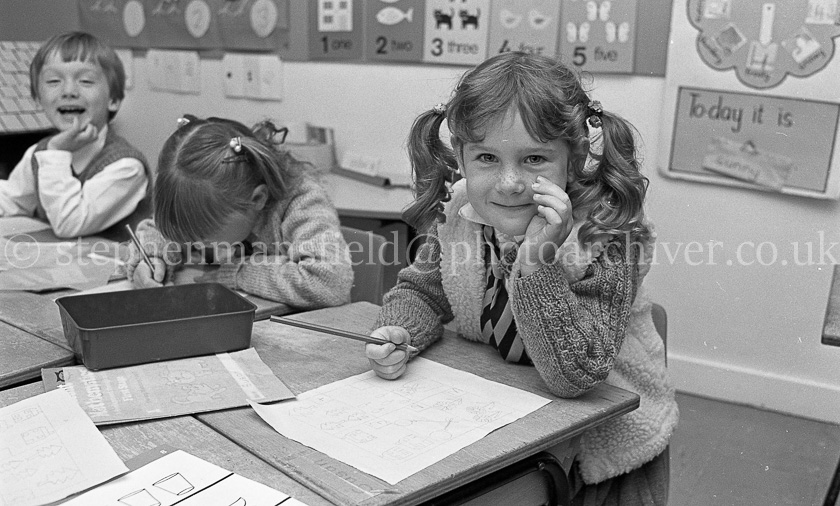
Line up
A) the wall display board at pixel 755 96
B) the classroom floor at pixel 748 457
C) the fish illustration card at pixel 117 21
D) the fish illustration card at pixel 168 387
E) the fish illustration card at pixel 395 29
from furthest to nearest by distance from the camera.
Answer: the fish illustration card at pixel 117 21
the fish illustration card at pixel 395 29
the wall display board at pixel 755 96
the classroom floor at pixel 748 457
the fish illustration card at pixel 168 387

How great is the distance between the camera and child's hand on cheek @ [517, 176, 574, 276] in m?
1.00

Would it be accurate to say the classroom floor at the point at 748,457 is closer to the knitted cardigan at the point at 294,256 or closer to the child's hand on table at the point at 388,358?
the knitted cardigan at the point at 294,256

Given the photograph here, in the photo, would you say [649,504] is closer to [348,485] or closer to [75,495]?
[348,485]

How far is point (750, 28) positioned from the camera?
230 cm

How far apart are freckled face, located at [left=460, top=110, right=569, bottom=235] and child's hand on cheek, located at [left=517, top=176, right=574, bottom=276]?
2cm

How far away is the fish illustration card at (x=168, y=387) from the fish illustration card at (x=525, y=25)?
1.71 meters

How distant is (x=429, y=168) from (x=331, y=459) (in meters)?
0.52

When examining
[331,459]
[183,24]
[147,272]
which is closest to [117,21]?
[183,24]

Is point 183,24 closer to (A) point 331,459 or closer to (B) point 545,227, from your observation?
(B) point 545,227

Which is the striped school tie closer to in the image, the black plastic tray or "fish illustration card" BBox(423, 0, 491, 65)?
→ the black plastic tray

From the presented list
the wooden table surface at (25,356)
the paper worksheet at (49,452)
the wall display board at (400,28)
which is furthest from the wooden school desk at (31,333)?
the wall display board at (400,28)

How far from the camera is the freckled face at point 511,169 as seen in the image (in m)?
1.03

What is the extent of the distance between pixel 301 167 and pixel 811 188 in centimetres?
148

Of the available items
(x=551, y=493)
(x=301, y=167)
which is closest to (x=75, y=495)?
(x=551, y=493)
